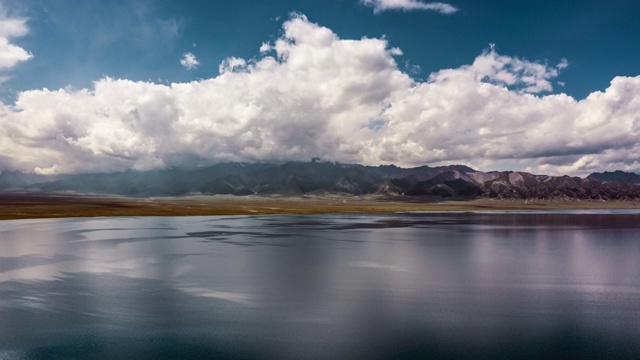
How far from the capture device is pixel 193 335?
2095cm

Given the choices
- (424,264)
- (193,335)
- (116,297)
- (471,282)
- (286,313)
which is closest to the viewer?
(193,335)

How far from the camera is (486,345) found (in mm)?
19406

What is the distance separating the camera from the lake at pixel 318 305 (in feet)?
62.9

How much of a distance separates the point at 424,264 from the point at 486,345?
25.3m

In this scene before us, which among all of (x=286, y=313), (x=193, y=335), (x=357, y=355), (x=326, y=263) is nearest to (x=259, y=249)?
(x=326, y=263)

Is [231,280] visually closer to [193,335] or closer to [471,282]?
[193,335]

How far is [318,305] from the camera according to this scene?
27.1 m

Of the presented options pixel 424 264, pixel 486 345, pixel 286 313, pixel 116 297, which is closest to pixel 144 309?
pixel 116 297

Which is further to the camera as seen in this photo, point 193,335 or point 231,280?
point 231,280

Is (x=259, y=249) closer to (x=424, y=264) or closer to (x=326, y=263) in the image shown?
(x=326, y=263)

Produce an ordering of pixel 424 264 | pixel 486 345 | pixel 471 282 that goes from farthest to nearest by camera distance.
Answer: pixel 424 264 < pixel 471 282 < pixel 486 345

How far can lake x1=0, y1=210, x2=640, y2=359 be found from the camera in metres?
19.2

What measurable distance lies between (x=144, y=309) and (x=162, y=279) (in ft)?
34.2

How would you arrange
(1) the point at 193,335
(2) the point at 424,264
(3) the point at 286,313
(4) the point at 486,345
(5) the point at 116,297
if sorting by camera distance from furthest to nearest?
(2) the point at 424,264 → (5) the point at 116,297 → (3) the point at 286,313 → (1) the point at 193,335 → (4) the point at 486,345
